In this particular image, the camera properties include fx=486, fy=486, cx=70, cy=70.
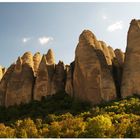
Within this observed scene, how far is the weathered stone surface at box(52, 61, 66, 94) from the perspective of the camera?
53.2 metres

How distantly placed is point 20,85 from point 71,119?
16013mm

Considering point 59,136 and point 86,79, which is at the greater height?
point 86,79

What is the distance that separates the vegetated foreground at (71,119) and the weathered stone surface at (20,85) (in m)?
1.37

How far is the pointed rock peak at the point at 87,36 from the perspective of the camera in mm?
51722

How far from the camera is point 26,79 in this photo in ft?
183

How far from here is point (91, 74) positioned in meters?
48.5

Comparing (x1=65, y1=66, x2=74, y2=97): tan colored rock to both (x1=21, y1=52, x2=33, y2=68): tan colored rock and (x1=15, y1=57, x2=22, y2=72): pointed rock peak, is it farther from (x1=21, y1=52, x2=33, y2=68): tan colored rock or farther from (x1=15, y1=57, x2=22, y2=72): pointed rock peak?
(x1=21, y1=52, x2=33, y2=68): tan colored rock

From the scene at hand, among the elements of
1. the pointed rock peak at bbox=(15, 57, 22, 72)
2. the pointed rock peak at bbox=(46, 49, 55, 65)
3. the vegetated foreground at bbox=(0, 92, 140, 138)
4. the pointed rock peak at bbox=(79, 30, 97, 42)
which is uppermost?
the pointed rock peak at bbox=(79, 30, 97, 42)

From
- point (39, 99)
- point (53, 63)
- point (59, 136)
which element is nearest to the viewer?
point (59, 136)

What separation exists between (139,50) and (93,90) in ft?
19.7

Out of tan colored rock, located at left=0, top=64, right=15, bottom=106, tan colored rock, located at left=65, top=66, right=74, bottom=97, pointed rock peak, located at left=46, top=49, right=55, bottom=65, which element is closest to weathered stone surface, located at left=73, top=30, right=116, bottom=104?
tan colored rock, located at left=65, top=66, right=74, bottom=97

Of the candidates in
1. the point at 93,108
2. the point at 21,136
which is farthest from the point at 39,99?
the point at 21,136

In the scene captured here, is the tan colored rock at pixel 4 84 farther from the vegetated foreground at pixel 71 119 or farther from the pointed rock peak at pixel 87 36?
the pointed rock peak at pixel 87 36

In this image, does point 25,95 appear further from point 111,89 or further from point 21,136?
point 21,136
